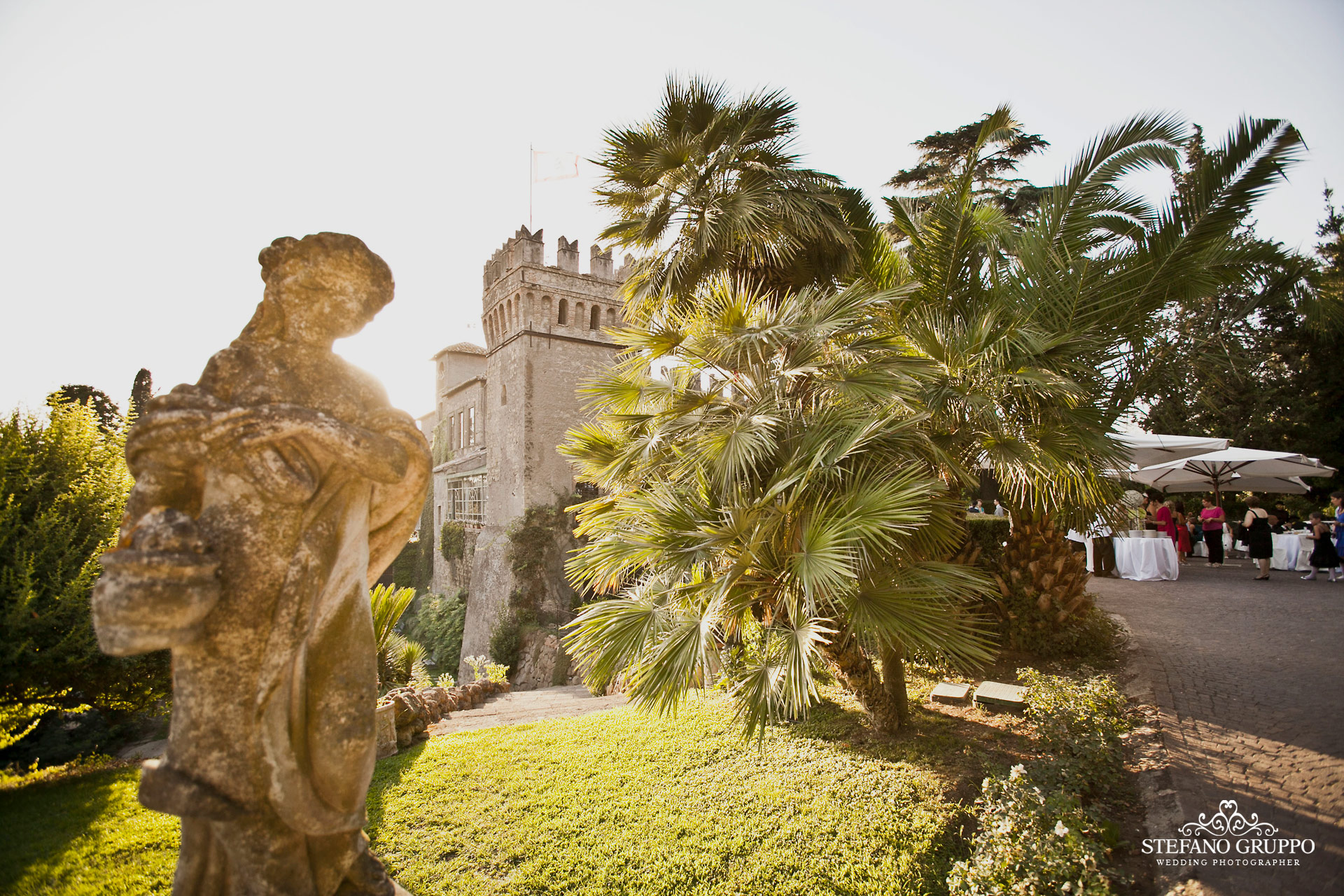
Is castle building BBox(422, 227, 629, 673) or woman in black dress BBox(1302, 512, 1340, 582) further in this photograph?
castle building BBox(422, 227, 629, 673)

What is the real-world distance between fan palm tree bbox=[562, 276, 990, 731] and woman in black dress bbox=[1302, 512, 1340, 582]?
10.4 metres

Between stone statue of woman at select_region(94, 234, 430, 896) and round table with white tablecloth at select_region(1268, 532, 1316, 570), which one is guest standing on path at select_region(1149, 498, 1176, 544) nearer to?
round table with white tablecloth at select_region(1268, 532, 1316, 570)

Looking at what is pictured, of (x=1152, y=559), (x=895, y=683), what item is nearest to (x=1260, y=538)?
(x=1152, y=559)

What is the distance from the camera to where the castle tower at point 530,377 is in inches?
879

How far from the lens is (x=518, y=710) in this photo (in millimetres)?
7973

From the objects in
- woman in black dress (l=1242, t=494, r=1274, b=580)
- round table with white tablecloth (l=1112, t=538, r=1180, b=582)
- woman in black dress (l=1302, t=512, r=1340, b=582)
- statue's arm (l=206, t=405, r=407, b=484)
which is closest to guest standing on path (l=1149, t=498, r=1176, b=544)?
round table with white tablecloth (l=1112, t=538, r=1180, b=582)

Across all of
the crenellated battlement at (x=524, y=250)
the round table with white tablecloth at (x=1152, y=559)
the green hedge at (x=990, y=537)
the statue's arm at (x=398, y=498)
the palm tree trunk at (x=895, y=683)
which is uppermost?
the crenellated battlement at (x=524, y=250)

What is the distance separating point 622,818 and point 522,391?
19.5 m

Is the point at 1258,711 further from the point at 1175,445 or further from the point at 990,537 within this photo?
the point at 1175,445

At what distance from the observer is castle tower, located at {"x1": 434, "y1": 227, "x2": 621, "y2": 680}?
2233 cm

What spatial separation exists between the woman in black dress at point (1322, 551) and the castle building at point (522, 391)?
57.7 ft

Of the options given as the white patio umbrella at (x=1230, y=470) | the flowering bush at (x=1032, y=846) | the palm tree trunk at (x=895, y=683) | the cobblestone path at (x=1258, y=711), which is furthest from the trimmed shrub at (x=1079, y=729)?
the white patio umbrella at (x=1230, y=470)

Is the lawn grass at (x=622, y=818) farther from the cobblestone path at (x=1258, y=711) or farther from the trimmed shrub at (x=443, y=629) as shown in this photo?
the trimmed shrub at (x=443, y=629)

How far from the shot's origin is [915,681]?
24.2ft
